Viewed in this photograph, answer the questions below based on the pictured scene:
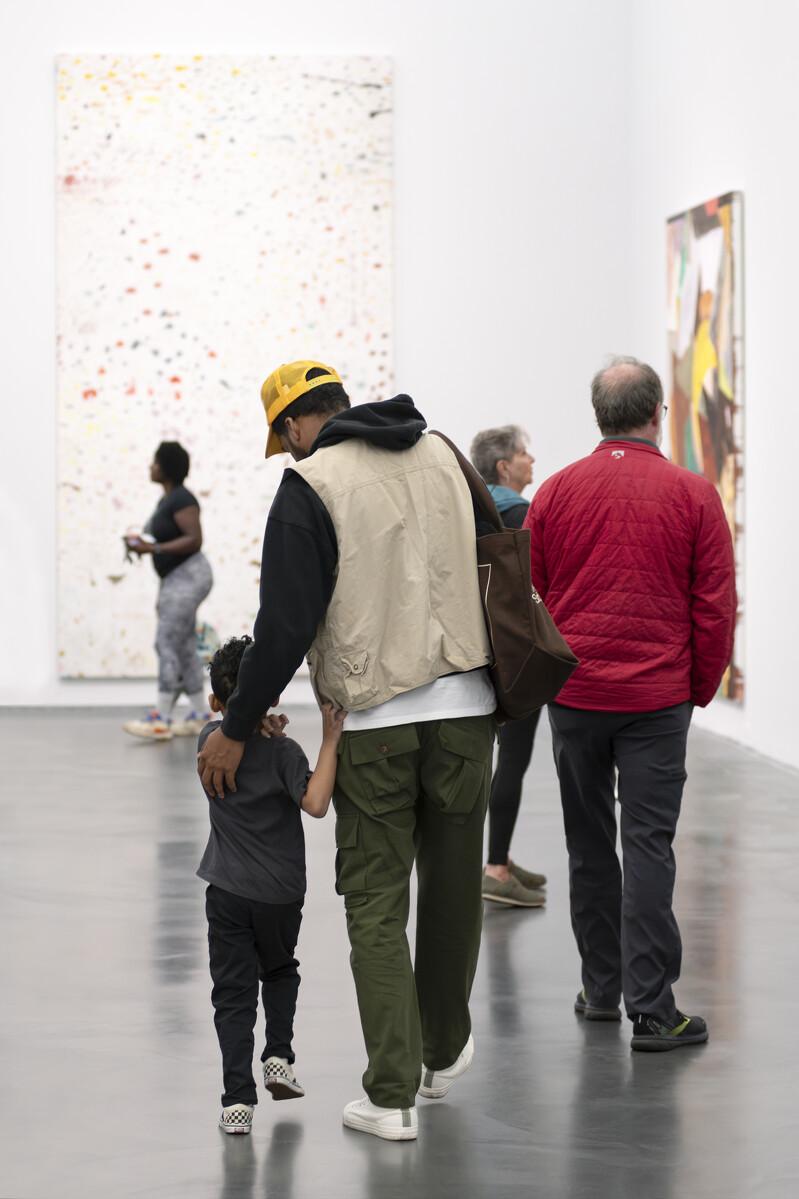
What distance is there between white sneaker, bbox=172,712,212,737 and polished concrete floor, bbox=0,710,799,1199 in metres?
3.19

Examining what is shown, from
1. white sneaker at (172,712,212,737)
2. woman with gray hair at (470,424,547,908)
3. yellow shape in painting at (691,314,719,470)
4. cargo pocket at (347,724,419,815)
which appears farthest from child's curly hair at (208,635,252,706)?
yellow shape in painting at (691,314,719,470)

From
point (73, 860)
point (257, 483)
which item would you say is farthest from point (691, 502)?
point (257, 483)

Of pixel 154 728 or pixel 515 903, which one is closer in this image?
pixel 515 903

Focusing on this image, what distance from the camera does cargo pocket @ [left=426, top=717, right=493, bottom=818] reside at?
318 centimetres

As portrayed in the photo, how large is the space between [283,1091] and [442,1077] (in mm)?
325

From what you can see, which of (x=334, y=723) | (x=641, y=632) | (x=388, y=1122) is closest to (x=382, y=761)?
(x=334, y=723)

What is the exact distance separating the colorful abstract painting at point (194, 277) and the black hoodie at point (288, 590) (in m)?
7.93

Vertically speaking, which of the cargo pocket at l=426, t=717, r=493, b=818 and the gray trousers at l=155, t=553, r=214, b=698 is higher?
the cargo pocket at l=426, t=717, r=493, b=818

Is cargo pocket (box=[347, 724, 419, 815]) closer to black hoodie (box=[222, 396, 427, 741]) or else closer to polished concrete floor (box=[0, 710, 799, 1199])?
black hoodie (box=[222, 396, 427, 741])

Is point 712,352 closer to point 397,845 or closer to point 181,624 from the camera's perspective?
point 181,624

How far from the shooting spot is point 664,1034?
150 inches

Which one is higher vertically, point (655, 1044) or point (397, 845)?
point (397, 845)

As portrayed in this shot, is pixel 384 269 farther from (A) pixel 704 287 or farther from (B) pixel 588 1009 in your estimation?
(B) pixel 588 1009

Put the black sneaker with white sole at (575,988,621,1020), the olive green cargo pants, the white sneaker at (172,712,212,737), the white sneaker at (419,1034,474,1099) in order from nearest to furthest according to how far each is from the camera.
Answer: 1. the olive green cargo pants
2. the white sneaker at (419,1034,474,1099)
3. the black sneaker with white sole at (575,988,621,1020)
4. the white sneaker at (172,712,212,737)
